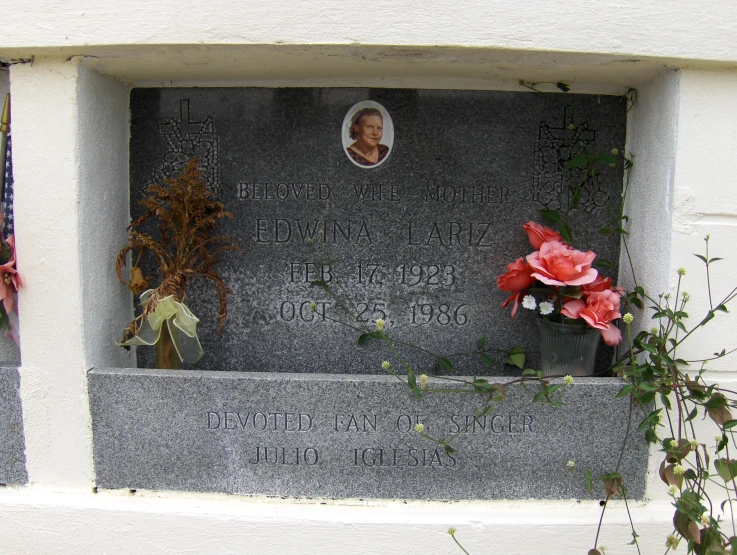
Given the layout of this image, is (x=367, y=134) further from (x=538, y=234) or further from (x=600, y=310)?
(x=600, y=310)

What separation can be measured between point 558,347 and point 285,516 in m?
1.18

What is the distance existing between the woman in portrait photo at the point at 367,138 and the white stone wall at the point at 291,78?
0.45 feet

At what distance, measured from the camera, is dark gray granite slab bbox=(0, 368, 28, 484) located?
2.02 m

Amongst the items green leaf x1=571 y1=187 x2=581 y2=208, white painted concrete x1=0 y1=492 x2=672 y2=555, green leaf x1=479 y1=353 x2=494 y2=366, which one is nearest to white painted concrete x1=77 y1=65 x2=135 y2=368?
white painted concrete x1=0 y1=492 x2=672 y2=555

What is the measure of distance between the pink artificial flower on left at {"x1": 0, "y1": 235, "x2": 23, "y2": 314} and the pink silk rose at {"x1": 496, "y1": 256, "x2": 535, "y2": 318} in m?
1.76

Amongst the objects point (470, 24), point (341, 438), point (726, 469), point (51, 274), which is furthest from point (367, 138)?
point (726, 469)

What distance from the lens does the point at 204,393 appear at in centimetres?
198

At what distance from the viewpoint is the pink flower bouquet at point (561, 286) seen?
1.92m

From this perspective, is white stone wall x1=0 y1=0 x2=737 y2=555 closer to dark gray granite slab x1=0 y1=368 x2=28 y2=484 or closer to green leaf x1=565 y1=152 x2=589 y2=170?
dark gray granite slab x1=0 y1=368 x2=28 y2=484

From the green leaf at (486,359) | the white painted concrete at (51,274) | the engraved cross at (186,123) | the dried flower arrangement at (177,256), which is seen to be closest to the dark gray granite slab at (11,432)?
the white painted concrete at (51,274)

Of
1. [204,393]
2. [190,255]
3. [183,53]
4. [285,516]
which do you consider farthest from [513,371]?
[183,53]

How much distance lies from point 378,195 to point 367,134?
9.7 inches

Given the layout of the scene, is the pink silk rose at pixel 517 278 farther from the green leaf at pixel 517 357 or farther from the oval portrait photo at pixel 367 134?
the oval portrait photo at pixel 367 134

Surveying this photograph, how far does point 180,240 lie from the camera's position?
208 cm
